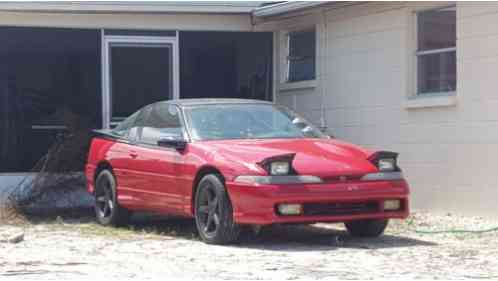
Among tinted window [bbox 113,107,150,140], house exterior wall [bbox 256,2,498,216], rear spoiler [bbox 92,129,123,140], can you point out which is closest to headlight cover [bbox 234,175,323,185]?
tinted window [bbox 113,107,150,140]

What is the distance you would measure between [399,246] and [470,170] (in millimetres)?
2470

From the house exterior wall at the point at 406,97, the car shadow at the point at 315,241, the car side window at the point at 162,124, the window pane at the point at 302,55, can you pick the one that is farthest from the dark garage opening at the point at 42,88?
the car shadow at the point at 315,241

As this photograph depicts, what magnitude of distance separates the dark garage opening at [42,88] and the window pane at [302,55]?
3.10 m

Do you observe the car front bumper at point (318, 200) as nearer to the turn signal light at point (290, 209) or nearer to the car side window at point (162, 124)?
the turn signal light at point (290, 209)

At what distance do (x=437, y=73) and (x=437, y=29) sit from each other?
562 millimetres

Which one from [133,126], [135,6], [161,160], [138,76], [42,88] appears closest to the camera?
[161,160]

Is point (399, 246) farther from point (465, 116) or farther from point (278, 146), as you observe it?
point (465, 116)

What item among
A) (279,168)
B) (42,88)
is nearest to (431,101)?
(279,168)

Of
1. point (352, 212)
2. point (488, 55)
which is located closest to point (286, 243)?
point (352, 212)

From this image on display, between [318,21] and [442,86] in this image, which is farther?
[318,21]

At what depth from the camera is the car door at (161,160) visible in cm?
1031

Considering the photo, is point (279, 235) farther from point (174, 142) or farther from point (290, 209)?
point (174, 142)

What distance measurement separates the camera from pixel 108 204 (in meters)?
11.6

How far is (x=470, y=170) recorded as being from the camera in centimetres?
1156
